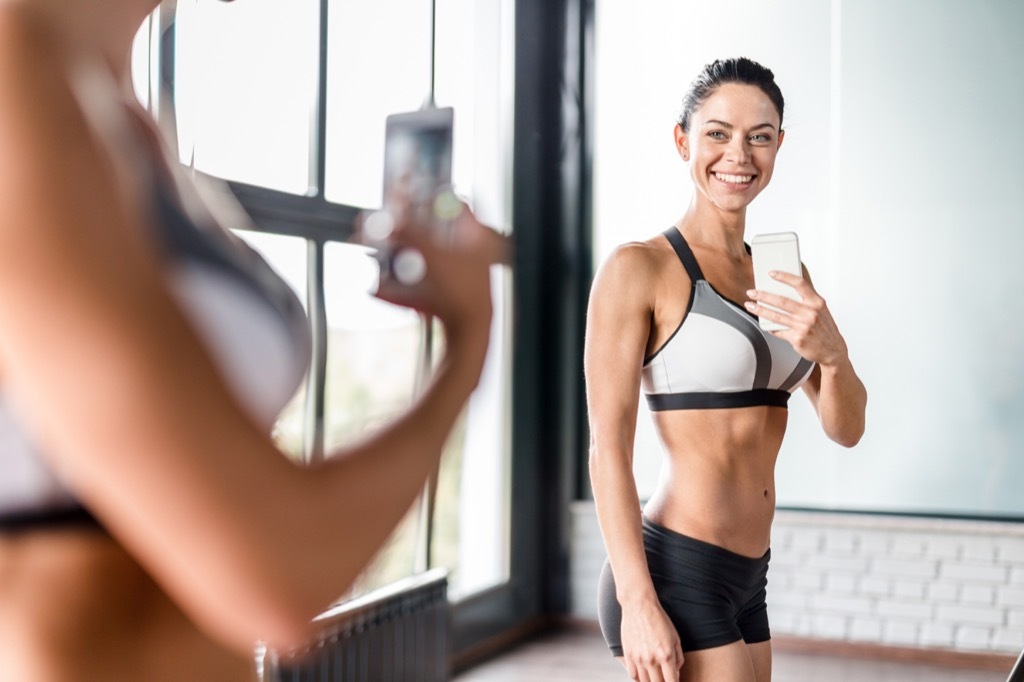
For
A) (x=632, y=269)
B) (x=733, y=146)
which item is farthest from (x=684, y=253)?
(x=733, y=146)

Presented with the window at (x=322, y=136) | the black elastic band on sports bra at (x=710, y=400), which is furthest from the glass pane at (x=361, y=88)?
the black elastic band on sports bra at (x=710, y=400)

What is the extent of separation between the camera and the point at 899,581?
441 centimetres

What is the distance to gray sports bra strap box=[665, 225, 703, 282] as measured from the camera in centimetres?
171

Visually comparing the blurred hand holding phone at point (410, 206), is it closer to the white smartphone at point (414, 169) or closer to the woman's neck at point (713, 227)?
the white smartphone at point (414, 169)

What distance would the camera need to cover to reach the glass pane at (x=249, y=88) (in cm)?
269

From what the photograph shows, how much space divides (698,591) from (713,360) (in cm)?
36

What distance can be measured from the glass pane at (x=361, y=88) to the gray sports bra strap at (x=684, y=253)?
62.1 inches

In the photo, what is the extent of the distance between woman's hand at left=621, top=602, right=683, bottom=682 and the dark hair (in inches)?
35.6

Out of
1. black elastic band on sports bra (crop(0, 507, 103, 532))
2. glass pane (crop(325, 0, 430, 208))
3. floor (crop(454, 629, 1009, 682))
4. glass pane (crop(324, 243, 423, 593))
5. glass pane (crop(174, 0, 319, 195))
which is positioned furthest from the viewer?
floor (crop(454, 629, 1009, 682))

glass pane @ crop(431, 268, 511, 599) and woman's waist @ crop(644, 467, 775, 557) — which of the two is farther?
glass pane @ crop(431, 268, 511, 599)

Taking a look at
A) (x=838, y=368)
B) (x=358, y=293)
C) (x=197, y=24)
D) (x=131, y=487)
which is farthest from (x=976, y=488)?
(x=131, y=487)

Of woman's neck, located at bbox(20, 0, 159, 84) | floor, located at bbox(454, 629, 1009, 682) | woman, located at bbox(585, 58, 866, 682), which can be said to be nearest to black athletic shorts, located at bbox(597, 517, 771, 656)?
woman, located at bbox(585, 58, 866, 682)

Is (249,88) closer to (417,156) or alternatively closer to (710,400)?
(710,400)

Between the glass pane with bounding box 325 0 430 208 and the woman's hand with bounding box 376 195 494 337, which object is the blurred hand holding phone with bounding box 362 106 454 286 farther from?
the glass pane with bounding box 325 0 430 208
